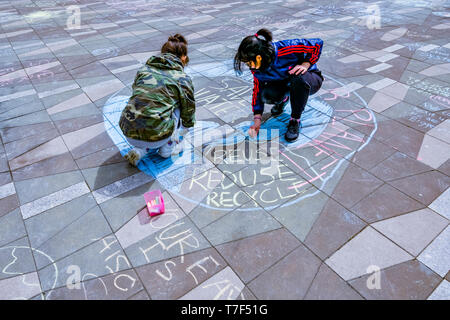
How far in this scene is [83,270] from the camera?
2980 mm

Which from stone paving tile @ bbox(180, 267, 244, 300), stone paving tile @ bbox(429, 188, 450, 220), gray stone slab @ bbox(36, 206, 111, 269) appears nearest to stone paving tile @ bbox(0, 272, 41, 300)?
gray stone slab @ bbox(36, 206, 111, 269)

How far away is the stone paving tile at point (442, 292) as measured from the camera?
265 cm

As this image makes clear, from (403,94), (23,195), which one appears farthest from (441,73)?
(23,195)

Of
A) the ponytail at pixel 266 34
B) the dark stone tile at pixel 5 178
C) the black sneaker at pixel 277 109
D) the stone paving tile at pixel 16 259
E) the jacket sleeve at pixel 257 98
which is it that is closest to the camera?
the stone paving tile at pixel 16 259

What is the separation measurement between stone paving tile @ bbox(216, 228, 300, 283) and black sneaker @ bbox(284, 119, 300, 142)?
1764 mm

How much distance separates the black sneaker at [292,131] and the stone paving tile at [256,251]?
5.79ft

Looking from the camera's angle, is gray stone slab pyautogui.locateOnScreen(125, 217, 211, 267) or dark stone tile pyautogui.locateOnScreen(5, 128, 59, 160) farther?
dark stone tile pyautogui.locateOnScreen(5, 128, 59, 160)

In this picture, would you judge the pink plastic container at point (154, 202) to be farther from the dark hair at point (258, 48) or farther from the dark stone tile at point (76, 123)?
the dark stone tile at point (76, 123)

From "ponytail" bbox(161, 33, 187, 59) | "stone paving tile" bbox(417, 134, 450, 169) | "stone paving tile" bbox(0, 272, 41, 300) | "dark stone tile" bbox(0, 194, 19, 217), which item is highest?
"ponytail" bbox(161, 33, 187, 59)

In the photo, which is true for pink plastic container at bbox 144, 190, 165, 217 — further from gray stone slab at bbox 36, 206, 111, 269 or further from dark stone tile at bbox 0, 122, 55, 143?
dark stone tile at bbox 0, 122, 55, 143

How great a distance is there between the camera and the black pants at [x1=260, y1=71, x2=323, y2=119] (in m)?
4.42

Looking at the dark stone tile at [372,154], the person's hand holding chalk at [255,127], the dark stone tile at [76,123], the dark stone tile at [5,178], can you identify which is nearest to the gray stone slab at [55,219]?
the dark stone tile at [5,178]

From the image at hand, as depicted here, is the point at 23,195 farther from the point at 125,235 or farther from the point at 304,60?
the point at 304,60
